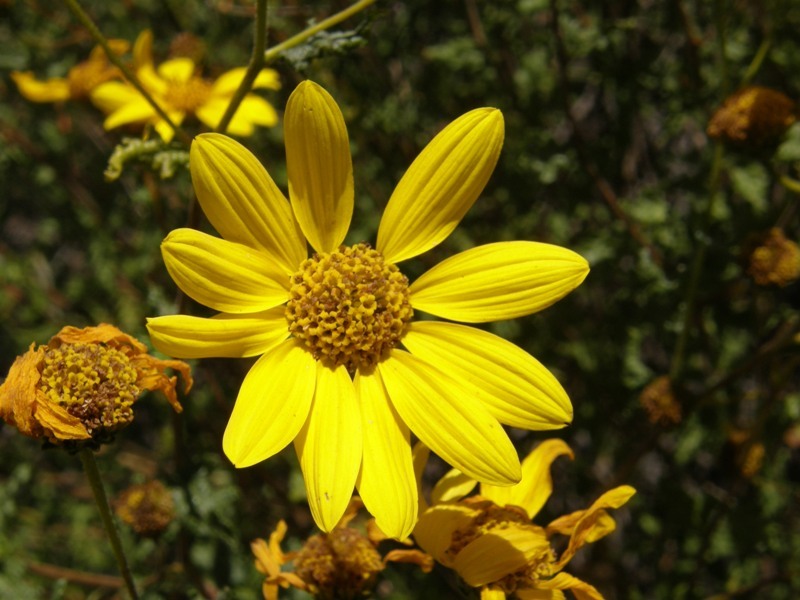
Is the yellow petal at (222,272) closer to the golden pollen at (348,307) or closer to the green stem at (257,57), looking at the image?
the golden pollen at (348,307)

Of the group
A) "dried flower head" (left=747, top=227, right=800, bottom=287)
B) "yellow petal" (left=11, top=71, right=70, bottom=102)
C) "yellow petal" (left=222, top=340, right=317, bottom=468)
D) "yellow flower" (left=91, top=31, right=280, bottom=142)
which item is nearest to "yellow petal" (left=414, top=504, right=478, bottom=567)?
"yellow petal" (left=222, top=340, right=317, bottom=468)

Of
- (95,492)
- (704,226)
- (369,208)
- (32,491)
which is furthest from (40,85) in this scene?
(704,226)

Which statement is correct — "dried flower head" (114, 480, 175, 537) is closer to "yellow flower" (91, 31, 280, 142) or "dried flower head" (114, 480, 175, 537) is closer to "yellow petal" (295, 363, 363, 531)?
"yellow petal" (295, 363, 363, 531)

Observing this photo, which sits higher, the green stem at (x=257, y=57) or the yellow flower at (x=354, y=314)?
the green stem at (x=257, y=57)

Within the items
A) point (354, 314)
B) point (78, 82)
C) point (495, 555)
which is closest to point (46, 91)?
point (78, 82)

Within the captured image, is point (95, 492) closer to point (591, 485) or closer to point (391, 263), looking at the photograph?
point (391, 263)

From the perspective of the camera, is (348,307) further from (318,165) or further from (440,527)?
(440,527)

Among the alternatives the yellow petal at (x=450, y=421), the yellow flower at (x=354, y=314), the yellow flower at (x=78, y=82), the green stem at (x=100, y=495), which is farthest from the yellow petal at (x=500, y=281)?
the yellow flower at (x=78, y=82)
